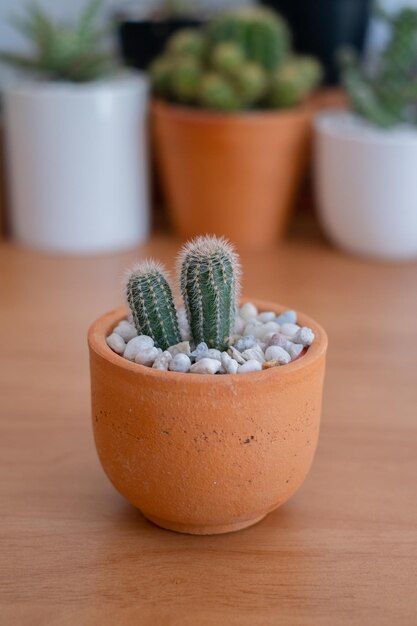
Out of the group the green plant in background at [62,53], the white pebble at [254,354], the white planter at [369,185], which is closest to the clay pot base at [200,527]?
the white pebble at [254,354]

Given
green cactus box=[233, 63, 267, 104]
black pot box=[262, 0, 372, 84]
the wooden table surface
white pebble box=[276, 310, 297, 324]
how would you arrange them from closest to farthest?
the wooden table surface → white pebble box=[276, 310, 297, 324] → green cactus box=[233, 63, 267, 104] → black pot box=[262, 0, 372, 84]

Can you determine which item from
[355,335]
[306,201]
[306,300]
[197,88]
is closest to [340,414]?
[355,335]

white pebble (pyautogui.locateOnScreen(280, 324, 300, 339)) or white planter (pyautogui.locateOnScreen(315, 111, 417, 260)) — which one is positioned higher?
white pebble (pyautogui.locateOnScreen(280, 324, 300, 339))

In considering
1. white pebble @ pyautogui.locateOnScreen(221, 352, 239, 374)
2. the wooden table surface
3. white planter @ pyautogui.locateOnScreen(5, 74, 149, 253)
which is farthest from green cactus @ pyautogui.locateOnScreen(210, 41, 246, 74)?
white pebble @ pyautogui.locateOnScreen(221, 352, 239, 374)

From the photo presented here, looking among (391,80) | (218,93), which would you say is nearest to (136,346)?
(218,93)

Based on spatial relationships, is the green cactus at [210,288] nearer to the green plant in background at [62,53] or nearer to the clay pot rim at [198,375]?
the clay pot rim at [198,375]

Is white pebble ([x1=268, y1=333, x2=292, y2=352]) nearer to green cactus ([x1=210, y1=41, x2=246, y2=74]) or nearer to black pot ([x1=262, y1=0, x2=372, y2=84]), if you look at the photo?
green cactus ([x1=210, y1=41, x2=246, y2=74])

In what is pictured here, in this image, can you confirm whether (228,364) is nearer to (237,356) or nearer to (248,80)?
(237,356)
